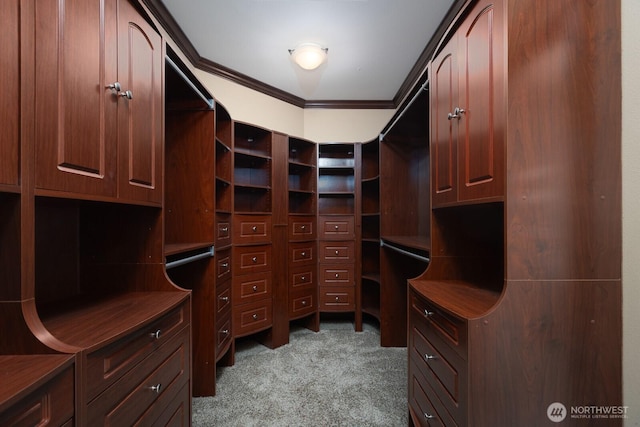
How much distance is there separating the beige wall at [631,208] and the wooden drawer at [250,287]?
7.59ft

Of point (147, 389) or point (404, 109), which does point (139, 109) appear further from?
point (404, 109)

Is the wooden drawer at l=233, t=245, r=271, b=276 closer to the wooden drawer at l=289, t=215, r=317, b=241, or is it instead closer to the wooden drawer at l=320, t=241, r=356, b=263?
the wooden drawer at l=289, t=215, r=317, b=241

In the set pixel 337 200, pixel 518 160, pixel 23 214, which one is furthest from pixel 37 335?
pixel 337 200

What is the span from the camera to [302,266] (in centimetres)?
301

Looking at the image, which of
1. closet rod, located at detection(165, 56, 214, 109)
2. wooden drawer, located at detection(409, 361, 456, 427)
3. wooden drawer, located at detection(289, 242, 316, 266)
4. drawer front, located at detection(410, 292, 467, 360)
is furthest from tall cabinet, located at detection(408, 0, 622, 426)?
wooden drawer, located at detection(289, 242, 316, 266)

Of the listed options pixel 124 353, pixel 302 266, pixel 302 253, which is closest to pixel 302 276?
pixel 302 266

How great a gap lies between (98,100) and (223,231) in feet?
4.46

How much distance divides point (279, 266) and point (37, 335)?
6.92 feet

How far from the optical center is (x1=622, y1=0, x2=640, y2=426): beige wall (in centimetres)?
94

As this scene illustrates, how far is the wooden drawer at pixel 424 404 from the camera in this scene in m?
1.17

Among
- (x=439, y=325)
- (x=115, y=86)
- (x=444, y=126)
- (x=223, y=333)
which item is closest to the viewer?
(x=115, y=86)

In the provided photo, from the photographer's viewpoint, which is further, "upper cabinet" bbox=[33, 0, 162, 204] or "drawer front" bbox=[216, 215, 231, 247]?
"drawer front" bbox=[216, 215, 231, 247]

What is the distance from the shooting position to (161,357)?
1.15 m

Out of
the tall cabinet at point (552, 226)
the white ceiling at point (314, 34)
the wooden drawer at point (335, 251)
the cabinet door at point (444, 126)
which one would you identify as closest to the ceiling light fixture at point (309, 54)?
the white ceiling at point (314, 34)
